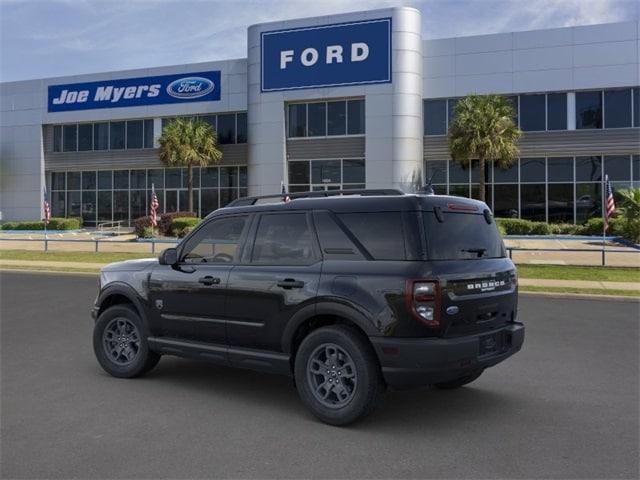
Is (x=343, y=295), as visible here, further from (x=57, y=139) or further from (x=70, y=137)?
(x=57, y=139)

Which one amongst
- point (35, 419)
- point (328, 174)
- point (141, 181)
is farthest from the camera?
point (141, 181)

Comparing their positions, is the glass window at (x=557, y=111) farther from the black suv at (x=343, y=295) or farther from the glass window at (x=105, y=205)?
the black suv at (x=343, y=295)

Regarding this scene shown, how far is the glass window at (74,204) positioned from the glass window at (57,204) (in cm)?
48

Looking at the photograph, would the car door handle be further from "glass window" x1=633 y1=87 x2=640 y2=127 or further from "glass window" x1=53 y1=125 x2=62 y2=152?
"glass window" x1=53 y1=125 x2=62 y2=152

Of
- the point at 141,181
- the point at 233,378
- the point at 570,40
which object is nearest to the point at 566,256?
the point at 570,40

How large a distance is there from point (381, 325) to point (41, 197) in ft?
136

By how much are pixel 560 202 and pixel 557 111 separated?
466 centimetres

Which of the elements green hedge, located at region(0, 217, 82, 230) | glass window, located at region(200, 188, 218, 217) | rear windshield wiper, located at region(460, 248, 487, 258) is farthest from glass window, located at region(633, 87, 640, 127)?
green hedge, located at region(0, 217, 82, 230)

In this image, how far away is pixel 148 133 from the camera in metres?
38.4

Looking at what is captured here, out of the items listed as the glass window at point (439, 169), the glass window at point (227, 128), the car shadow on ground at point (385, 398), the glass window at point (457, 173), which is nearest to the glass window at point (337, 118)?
the glass window at point (439, 169)

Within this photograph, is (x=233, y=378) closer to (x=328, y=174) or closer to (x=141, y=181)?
(x=328, y=174)

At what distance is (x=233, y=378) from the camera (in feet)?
20.8

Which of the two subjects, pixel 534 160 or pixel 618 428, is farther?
pixel 534 160

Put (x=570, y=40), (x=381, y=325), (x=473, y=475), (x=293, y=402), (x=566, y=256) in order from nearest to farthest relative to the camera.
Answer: (x=473, y=475), (x=381, y=325), (x=293, y=402), (x=566, y=256), (x=570, y=40)
